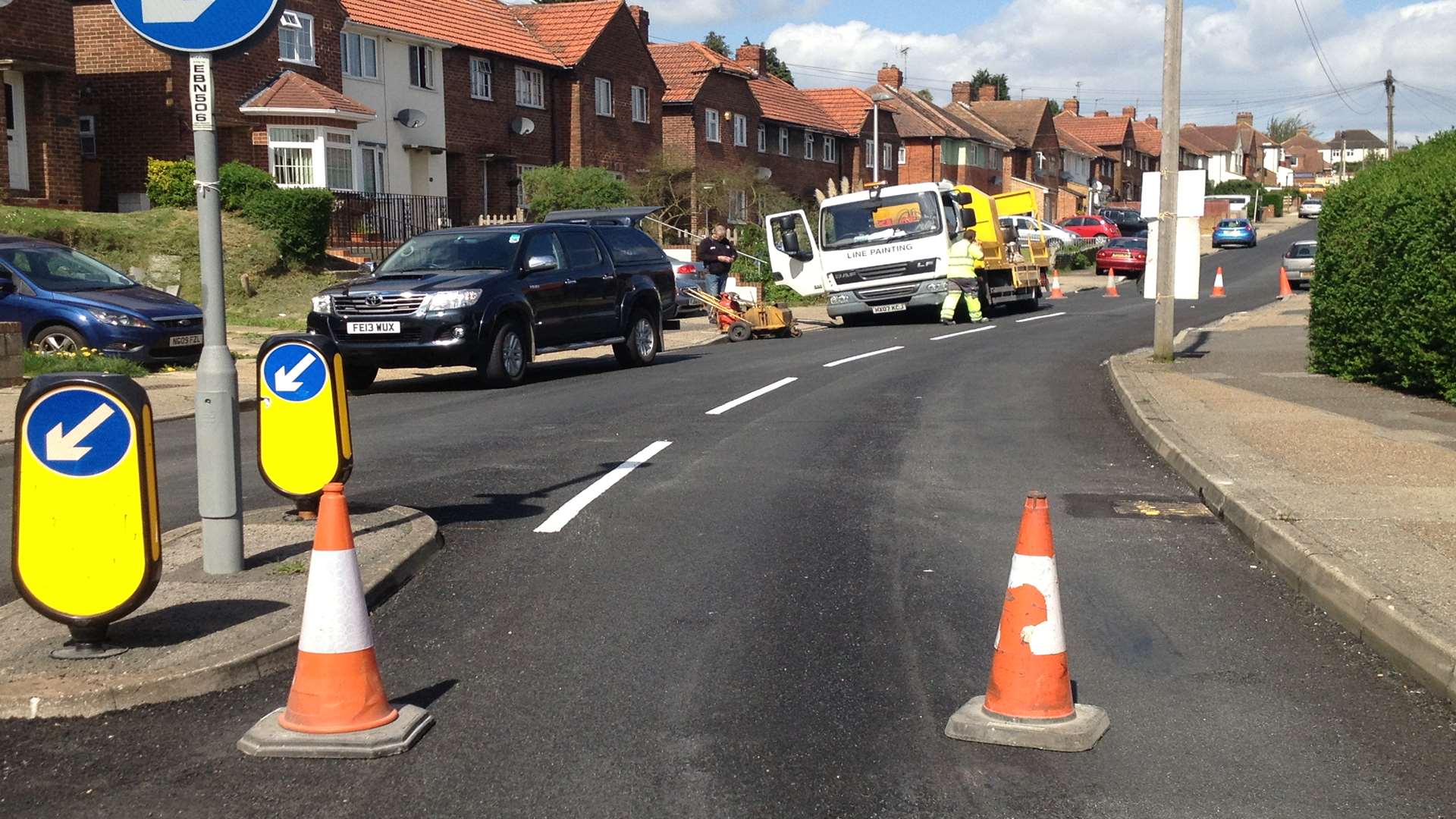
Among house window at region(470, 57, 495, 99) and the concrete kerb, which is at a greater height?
house window at region(470, 57, 495, 99)

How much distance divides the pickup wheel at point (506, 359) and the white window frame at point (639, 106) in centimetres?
3397

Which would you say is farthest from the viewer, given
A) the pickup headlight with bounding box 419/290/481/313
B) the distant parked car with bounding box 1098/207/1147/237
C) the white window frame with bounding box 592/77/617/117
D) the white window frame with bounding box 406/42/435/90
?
the distant parked car with bounding box 1098/207/1147/237

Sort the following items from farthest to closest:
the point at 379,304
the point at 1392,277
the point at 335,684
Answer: the point at 379,304, the point at 1392,277, the point at 335,684

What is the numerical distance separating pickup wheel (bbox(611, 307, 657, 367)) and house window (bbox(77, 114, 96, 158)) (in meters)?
19.3

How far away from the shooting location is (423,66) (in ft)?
133

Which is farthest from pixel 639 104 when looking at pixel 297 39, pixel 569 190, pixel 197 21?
pixel 197 21

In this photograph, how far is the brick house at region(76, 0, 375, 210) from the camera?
106ft

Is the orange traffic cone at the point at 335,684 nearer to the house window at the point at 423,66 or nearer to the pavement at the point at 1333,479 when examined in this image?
the pavement at the point at 1333,479

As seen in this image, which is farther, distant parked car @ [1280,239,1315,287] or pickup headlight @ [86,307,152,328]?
distant parked car @ [1280,239,1315,287]

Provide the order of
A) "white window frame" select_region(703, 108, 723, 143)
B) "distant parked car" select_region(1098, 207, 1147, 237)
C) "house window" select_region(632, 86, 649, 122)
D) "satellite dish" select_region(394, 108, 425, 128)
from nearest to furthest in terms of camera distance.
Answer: "satellite dish" select_region(394, 108, 425, 128)
"house window" select_region(632, 86, 649, 122)
"white window frame" select_region(703, 108, 723, 143)
"distant parked car" select_region(1098, 207, 1147, 237)

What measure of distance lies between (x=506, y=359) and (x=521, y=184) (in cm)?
2813

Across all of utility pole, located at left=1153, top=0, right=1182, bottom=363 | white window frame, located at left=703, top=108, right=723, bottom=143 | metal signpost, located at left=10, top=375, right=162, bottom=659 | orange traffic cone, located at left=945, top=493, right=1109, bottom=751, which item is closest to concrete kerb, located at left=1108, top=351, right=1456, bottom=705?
orange traffic cone, located at left=945, top=493, right=1109, bottom=751

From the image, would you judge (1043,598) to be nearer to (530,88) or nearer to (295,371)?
(295,371)

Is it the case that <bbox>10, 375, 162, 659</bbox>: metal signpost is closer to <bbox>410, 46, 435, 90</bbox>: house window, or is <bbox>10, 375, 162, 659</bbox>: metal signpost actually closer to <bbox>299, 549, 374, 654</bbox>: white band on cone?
<bbox>299, 549, 374, 654</bbox>: white band on cone
